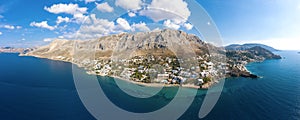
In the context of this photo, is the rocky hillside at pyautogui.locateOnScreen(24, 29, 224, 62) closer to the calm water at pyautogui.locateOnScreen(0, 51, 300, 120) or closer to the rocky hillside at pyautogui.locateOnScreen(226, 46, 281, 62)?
the calm water at pyautogui.locateOnScreen(0, 51, 300, 120)

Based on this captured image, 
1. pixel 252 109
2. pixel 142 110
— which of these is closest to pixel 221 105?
pixel 252 109

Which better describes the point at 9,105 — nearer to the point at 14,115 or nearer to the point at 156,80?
the point at 14,115

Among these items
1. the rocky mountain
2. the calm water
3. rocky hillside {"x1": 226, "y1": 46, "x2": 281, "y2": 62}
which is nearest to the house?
the calm water

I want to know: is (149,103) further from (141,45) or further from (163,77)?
(141,45)

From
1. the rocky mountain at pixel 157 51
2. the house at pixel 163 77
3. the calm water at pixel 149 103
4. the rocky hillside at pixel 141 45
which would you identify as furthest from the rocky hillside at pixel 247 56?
the calm water at pixel 149 103

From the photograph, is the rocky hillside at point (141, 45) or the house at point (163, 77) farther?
the house at point (163, 77)

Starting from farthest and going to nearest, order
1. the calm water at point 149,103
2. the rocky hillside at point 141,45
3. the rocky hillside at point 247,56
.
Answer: the rocky hillside at point 247,56, the rocky hillside at point 141,45, the calm water at point 149,103

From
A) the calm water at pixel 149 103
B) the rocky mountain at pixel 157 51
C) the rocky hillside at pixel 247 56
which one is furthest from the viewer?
the rocky hillside at pixel 247 56

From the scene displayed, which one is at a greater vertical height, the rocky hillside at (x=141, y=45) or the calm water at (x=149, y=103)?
the rocky hillside at (x=141, y=45)

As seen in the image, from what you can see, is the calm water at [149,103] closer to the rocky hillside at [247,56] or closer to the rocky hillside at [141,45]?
the rocky hillside at [141,45]

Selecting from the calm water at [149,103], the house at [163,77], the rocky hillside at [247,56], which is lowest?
the calm water at [149,103]

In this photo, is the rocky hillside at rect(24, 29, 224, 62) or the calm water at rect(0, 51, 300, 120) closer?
the calm water at rect(0, 51, 300, 120)

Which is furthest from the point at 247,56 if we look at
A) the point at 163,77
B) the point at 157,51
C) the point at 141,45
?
the point at 163,77
